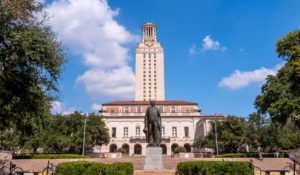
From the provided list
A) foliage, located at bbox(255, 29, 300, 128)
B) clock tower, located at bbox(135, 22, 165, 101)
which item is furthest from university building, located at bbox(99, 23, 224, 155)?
foliage, located at bbox(255, 29, 300, 128)

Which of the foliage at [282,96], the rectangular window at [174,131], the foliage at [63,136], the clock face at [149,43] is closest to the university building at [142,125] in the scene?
the rectangular window at [174,131]

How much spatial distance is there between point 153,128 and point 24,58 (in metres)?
7.90

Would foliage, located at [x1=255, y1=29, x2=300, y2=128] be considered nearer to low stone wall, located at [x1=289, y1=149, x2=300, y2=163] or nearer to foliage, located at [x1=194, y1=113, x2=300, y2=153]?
low stone wall, located at [x1=289, y1=149, x2=300, y2=163]

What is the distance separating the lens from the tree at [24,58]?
11691 mm

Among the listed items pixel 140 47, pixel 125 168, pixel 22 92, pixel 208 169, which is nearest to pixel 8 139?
pixel 22 92

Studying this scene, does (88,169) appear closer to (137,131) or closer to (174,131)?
(137,131)

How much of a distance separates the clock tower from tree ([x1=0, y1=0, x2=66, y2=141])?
74788 mm

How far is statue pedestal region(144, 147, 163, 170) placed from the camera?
12.2m

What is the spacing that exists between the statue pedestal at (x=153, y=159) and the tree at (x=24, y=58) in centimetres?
742

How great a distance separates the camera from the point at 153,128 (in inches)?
519

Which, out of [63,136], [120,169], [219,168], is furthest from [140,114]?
[219,168]

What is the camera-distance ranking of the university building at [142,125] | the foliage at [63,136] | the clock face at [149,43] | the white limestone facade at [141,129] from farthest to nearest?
the clock face at [149,43], the white limestone facade at [141,129], the university building at [142,125], the foliage at [63,136]

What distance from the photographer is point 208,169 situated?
8.68 metres

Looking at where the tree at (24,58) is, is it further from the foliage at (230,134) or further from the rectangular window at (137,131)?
the rectangular window at (137,131)
